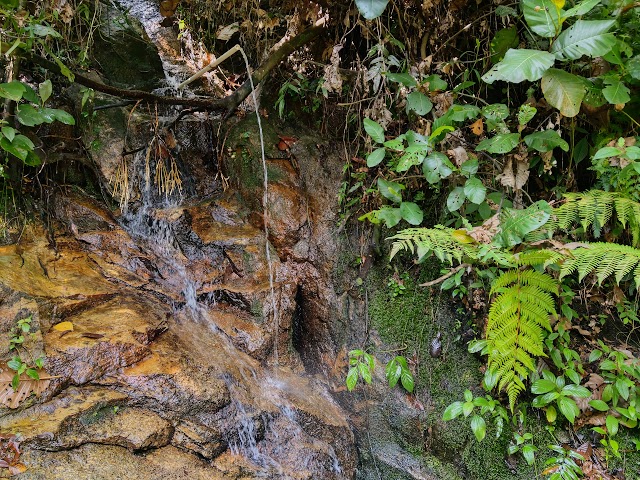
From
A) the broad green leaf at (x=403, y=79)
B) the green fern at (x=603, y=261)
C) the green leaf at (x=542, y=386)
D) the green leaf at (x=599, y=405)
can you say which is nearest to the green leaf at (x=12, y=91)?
the broad green leaf at (x=403, y=79)

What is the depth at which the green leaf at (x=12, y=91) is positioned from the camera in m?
2.33

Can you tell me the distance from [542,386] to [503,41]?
84.8 inches

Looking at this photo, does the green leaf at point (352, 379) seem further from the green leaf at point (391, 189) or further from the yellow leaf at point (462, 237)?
the green leaf at point (391, 189)

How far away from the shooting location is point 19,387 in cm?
229

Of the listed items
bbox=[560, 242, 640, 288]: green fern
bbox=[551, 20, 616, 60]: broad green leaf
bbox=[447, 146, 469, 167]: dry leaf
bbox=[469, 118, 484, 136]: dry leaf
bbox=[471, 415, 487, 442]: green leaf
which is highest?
bbox=[551, 20, 616, 60]: broad green leaf

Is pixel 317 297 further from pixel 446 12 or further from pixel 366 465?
pixel 446 12

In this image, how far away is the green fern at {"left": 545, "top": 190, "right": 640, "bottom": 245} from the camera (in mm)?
2111

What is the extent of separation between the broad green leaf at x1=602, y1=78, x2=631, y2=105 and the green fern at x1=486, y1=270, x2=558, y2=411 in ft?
3.23

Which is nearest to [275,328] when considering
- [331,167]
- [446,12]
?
[331,167]

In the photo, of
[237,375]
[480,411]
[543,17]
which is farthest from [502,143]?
[237,375]

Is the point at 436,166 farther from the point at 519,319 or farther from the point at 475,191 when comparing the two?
the point at 519,319

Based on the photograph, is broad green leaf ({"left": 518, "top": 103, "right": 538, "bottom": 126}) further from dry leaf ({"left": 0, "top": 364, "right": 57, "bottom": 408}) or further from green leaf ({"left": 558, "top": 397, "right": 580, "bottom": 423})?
dry leaf ({"left": 0, "top": 364, "right": 57, "bottom": 408})

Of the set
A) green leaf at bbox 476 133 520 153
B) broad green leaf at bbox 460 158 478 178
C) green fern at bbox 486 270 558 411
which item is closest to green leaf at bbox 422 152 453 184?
broad green leaf at bbox 460 158 478 178

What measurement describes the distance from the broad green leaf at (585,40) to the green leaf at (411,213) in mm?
1127
